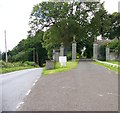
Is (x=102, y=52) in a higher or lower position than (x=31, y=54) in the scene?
higher

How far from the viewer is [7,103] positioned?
11.0m

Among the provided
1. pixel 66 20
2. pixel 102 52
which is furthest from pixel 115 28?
pixel 66 20

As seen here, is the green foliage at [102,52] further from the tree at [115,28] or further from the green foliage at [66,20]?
the tree at [115,28]

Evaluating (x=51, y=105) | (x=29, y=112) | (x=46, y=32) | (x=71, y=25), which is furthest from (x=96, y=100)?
(x=46, y=32)

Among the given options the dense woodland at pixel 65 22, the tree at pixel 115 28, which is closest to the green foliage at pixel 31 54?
the tree at pixel 115 28

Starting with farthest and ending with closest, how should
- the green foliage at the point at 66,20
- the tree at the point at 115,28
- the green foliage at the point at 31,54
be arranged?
1. the green foliage at the point at 31,54
2. the tree at the point at 115,28
3. the green foliage at the point at 66,20

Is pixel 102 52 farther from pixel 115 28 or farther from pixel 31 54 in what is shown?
pixel 31 54

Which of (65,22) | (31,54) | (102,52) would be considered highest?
(65,22)

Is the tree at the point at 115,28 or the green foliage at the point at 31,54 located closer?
the tree at the point at 115,28

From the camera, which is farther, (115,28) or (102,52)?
(115,28)

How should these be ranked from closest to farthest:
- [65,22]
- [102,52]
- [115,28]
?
[65,22]
[102,52]
[115,28]

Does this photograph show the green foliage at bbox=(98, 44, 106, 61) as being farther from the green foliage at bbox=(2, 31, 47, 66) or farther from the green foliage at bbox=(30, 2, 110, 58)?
the green foliage at bbox=(2, 31, 47, 66)

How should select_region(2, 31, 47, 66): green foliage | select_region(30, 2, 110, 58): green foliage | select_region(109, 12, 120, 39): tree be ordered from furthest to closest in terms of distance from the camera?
select_region(2, 31, 47, 66): green foliage
select_region(109, 12, 120, 39): tree
select_region(30, 2, 110, 58): green foliage

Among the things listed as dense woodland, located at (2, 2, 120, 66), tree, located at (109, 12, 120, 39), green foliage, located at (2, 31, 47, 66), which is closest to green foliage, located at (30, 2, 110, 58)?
dense woodland, located at (2, 2, 120, 66)
